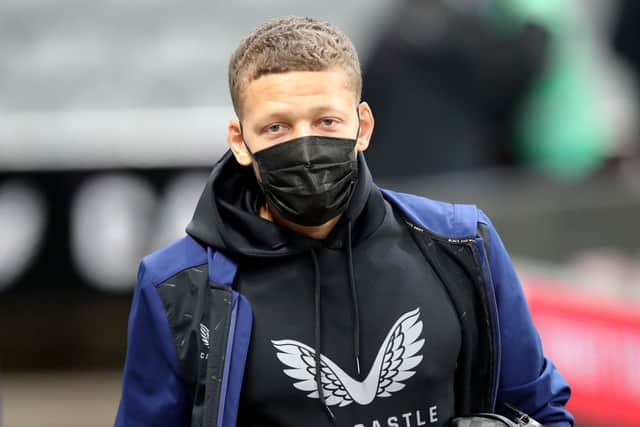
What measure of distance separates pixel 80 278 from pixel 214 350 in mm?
5810

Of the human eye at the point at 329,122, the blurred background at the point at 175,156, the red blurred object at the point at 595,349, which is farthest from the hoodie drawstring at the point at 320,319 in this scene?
the blurred background at the point at 175,156

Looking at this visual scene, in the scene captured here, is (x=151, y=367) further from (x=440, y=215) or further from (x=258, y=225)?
(x=440, y=215)

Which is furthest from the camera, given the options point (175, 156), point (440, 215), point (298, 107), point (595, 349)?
point (175, 156)

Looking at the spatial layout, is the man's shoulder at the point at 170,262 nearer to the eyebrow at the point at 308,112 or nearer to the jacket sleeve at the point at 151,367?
the jacket sleeve at the point at 151,367

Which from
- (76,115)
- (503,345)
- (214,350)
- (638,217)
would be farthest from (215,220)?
(76,115)

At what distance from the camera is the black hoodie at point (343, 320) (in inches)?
101

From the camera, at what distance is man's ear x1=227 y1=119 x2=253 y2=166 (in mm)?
2641

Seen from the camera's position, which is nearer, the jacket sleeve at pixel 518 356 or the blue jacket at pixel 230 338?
the blue jacket at pixel 230 338

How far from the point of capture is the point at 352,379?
8.43ft

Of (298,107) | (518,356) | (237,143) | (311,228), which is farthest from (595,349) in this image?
(298,107)

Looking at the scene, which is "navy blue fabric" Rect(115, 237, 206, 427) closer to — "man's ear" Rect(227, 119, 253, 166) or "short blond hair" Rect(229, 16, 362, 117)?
"man's ear" Rect(227, 119, 253, 166)

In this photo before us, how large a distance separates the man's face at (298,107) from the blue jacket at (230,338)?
28cm

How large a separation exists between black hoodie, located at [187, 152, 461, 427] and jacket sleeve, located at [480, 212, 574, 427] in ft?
0.42

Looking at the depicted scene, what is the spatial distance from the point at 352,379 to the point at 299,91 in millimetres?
617
